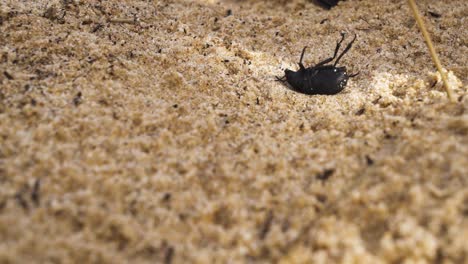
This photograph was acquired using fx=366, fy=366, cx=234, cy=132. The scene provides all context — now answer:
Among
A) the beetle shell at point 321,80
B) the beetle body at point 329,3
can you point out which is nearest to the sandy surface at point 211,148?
the beetle shell at point 321,80

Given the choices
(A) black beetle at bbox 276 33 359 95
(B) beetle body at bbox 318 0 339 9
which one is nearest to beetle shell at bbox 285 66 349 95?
(A) black beetle at bbox 276 33 359 95

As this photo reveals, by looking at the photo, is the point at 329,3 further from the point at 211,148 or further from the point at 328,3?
the point at 211,148

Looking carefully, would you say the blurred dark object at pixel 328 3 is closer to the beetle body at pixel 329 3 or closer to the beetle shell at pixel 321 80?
the beetle body at pixel 329 3

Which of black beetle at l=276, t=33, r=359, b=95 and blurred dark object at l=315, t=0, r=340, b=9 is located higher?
blurred dark object at l=315, t=0, r=340, b=9

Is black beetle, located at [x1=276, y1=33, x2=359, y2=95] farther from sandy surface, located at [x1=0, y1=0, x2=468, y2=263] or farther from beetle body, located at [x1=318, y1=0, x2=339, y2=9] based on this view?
beetle body, located at [x1=318, y1=0, x2=339, y2=9]

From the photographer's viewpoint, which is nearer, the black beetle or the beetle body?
the black beetle

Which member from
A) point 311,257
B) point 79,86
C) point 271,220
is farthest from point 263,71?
point 311,257

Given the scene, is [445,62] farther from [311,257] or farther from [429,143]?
[311,257]

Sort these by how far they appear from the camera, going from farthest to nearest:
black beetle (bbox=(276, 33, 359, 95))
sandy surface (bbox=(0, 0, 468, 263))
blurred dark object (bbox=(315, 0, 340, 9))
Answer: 1. blurred dark object (bbox=(315, 0, 340, 9))
2. black beetle (bbox=(276, 33, 359, 95))
3. sandy surface (bbox=(0, 0, 468, 263))
